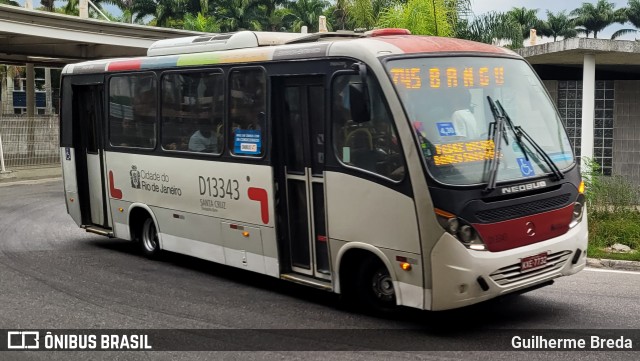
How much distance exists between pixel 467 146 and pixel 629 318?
2.51 meters

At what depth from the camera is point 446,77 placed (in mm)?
7809

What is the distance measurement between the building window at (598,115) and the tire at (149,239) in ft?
36.0

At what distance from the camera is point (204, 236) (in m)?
10.3

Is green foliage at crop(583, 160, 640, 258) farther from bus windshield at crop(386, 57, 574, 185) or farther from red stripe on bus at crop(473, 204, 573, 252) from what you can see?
red stripe on bus at crop(473, 204, 573, 252)

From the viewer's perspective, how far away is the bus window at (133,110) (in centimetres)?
1120

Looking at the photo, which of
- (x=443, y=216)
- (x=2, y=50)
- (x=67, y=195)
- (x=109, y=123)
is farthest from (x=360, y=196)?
(x=2, y=50)

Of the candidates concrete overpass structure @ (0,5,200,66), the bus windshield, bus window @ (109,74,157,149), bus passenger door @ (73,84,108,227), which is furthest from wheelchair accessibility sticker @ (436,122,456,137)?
concrete overpass structure @ (0,5,200,66)

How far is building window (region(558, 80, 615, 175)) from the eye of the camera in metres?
18.7

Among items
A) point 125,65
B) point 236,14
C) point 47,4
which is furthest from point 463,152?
point 236,14

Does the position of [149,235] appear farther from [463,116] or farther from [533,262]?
[533,262]

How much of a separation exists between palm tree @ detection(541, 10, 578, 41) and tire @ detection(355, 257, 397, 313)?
7200cm

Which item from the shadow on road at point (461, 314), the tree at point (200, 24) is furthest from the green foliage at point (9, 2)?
the shadow on road at point (461, 314)

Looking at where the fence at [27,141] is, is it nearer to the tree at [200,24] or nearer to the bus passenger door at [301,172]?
the bus passenger door at [301,172]

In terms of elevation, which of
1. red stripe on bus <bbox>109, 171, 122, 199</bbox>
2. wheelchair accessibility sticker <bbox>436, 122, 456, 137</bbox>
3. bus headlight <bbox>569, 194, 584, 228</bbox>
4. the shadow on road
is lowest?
the shadow on road
